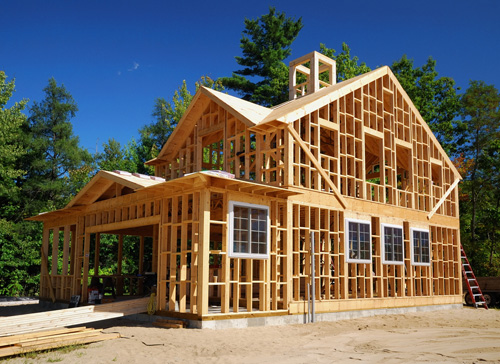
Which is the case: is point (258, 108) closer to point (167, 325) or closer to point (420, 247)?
point (167, 325)

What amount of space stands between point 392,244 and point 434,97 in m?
23.2

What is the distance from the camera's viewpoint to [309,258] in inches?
627

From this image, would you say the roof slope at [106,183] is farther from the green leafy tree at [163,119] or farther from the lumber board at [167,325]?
the green leafy tree at [163,119]

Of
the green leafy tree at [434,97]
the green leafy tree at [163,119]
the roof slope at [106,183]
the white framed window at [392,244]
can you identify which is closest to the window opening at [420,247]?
the white framed window at [392,244]

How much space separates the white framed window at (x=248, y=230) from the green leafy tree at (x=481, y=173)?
20932 mm

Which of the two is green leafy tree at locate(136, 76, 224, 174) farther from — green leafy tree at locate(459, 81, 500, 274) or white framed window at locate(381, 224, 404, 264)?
white framed window at locate(381, 224, 404, 264)

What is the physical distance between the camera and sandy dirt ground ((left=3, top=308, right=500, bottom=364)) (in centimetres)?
972

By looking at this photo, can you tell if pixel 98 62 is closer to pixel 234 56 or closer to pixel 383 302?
pixel 234 56

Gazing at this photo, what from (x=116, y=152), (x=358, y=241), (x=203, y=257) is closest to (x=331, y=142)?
(x=358, y=241)

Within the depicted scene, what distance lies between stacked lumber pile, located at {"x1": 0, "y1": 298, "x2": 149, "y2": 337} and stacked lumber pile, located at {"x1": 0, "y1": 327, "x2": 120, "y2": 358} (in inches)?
40.4

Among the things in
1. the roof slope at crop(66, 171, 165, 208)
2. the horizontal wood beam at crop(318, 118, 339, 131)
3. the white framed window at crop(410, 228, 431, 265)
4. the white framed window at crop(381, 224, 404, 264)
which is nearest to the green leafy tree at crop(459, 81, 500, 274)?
the white framed window at crop(410, 228, 431, 265)

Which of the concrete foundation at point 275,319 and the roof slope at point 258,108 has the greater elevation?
the roof slope at point 258,108

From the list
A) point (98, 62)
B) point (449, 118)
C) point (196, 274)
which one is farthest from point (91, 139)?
point (196, 274)

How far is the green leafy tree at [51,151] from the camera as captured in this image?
1227 inches
